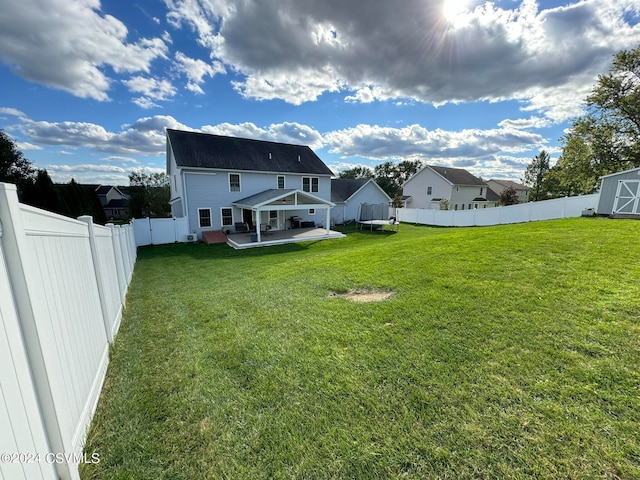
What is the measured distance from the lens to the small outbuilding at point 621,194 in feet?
40.7

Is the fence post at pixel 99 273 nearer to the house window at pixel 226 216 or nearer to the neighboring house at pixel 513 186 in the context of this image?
the house window at pixel 226 216

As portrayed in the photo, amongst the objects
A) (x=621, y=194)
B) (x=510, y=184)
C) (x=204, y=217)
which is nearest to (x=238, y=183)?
(x=204, y=217)

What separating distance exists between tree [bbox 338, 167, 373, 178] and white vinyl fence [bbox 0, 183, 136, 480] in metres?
61.2

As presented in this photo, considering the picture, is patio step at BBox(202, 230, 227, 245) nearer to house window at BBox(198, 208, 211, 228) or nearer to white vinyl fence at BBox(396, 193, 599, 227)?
house window at BBox(198, 208, 211, 228)

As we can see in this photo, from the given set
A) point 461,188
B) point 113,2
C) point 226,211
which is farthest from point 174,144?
point 461,188

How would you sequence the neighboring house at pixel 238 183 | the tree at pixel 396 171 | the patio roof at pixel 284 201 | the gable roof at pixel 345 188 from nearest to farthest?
the patio roof at pixel 284 201 → the neighboring house at pixel 238 183 → the gable roof at pixel 345 188 → the tree at pixel 396 171

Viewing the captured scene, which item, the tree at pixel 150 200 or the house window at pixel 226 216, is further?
the tree at pixel 150 200

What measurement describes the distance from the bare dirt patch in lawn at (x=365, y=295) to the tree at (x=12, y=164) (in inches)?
1209

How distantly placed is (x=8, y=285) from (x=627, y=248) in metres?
9.42

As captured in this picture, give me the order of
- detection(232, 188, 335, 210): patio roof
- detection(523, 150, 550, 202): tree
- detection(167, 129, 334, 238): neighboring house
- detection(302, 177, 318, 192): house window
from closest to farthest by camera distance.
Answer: detection(232, 188, 335, 210): patio roof
detection(167, 129, 334, 238): neighboring house
detection(302, 177, 318, 192): house window
detection(523, 150, 550, 202): tree

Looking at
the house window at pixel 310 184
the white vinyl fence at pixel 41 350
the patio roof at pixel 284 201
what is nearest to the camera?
the white vinyl fence at pixel 41 350

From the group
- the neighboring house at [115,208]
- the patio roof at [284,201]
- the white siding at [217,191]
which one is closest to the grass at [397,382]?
the patio roof at [284,201]

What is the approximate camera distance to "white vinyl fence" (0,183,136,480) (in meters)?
1.29

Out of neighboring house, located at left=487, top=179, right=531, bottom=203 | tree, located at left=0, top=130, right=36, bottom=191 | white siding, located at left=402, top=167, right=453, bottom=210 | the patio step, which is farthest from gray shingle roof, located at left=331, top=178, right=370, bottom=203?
neighboring house, located at left=487, top=179, right=531, bottom=203
